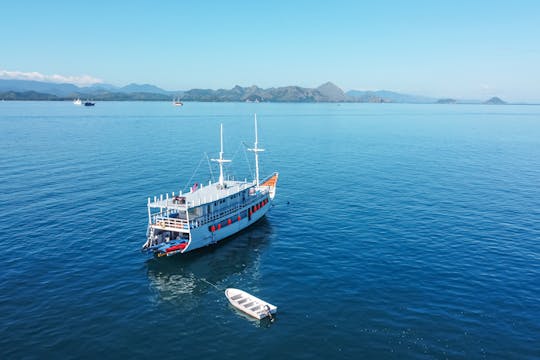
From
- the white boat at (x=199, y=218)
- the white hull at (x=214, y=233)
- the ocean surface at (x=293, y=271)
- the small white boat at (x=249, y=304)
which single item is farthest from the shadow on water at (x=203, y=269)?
the small white boat at (x=249, y=304)

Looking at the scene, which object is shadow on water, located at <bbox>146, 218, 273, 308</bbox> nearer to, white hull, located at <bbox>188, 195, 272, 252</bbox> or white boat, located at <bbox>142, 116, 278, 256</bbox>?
white hull, located at <bbox>188, 195, 272, 252</bbox>

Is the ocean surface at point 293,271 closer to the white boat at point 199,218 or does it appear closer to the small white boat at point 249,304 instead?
the small white boat at point 249,304

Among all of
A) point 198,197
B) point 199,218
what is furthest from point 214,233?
point 198,197

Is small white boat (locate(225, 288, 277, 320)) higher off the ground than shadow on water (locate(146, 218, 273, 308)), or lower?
higher

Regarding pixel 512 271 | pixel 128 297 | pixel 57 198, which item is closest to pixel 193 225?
pixel 128 297

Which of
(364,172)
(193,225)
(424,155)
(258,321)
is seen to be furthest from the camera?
(424,155)

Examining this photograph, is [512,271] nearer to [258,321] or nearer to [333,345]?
[333,345]

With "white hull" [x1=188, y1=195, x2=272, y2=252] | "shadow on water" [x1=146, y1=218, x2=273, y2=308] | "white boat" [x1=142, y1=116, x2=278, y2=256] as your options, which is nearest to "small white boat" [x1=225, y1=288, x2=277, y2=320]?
"shadow on water" [x1=146, y1=218, x2=273, y2=308]
